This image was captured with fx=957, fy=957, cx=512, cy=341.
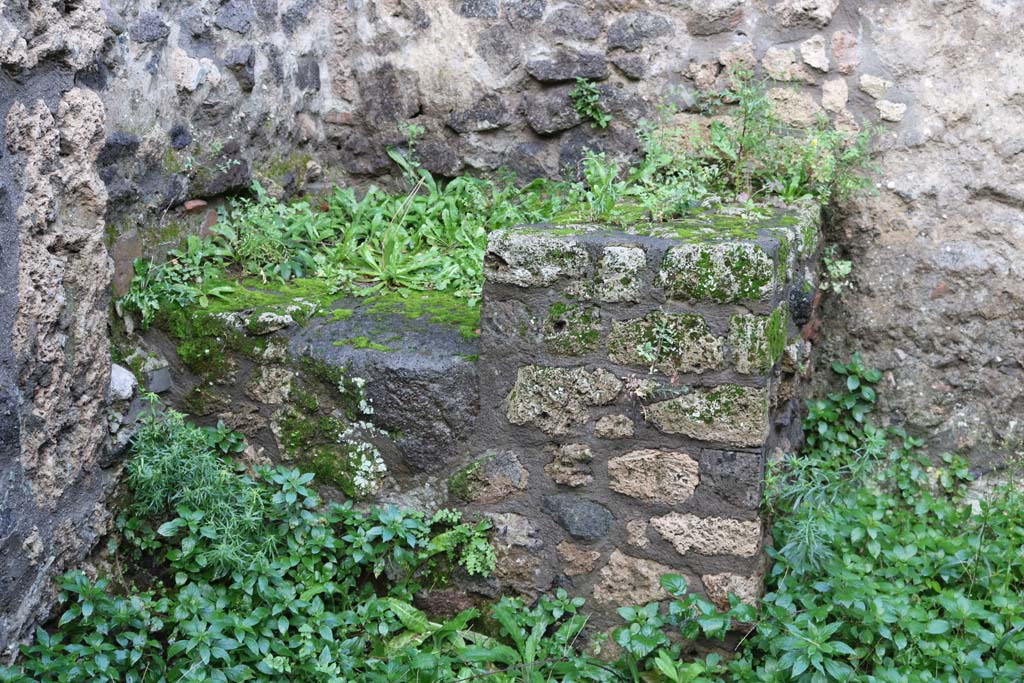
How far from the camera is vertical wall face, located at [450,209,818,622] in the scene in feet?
8.32

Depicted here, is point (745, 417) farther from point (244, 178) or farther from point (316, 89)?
point (316, 89)

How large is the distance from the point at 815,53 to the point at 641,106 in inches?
26.7

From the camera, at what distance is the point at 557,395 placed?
2.70m

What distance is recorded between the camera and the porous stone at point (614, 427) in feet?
8.73

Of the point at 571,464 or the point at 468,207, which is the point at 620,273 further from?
the point at 468,207

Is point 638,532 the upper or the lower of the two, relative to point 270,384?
lower

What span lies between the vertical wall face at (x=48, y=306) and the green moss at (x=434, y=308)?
0.86 metres

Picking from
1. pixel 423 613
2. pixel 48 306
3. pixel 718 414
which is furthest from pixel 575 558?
pixel 48 306

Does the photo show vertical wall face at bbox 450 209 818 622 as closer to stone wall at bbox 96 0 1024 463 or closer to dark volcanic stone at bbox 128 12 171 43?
stone wall at bbox 96 0 1024 463

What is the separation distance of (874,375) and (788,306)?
2.98ft

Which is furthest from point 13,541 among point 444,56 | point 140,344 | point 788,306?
point 444,56

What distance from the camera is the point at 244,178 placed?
363cm

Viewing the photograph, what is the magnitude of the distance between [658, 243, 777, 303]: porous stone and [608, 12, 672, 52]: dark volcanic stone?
60.4 inches

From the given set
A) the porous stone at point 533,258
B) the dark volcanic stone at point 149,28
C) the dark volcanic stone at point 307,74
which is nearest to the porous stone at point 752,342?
the porous stone at point 533,258
